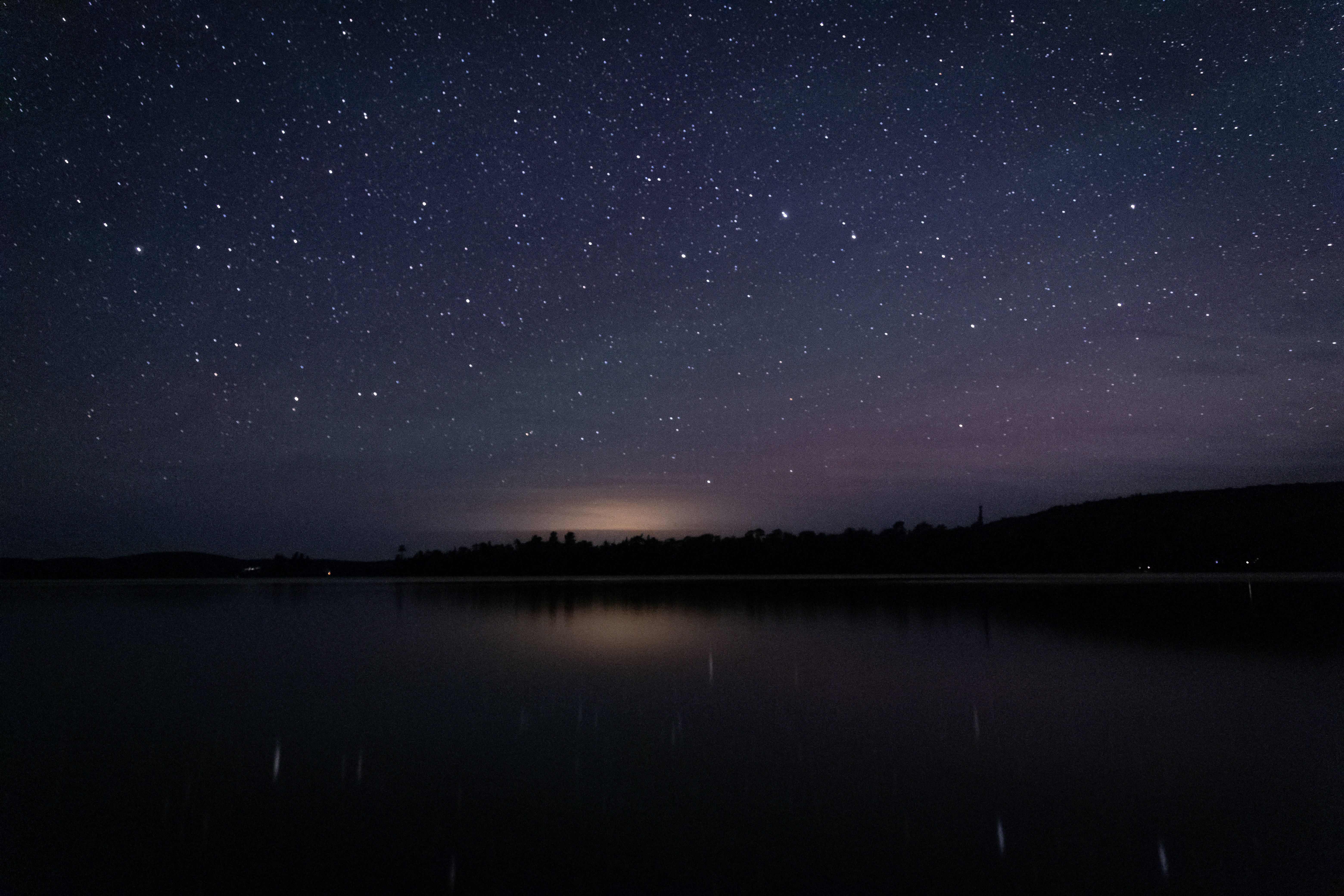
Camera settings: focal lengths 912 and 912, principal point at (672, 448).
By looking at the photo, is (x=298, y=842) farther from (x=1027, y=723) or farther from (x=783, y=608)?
(x=783, y=608)

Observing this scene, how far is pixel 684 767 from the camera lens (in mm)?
8953

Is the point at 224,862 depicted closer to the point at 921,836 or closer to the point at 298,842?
the point at 298,842

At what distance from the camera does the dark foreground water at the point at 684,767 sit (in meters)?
6.09

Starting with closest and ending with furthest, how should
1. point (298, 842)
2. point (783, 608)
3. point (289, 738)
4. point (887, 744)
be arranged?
point (298, 842) < point (887, 744) < point (289, 738) < point (783, 608)

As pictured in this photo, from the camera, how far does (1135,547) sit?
336ft

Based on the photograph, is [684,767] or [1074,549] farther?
[1074,549]

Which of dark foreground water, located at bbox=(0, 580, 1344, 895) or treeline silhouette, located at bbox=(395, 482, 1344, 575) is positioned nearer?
dark foreground water, located at bbox=(0, 580, 1344, 895)

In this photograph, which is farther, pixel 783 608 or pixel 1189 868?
pixel 783 608

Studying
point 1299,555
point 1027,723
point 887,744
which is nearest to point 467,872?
point 887,744

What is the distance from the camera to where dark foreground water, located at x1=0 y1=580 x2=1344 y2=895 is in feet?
20.0

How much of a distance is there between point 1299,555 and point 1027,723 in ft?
327

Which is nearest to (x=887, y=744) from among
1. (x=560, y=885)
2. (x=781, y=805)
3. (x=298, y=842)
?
(x=781, y=805)

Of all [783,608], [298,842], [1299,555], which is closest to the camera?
[298,842]

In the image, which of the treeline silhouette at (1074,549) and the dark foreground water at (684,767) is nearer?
the dark foreground water at (684,767)
